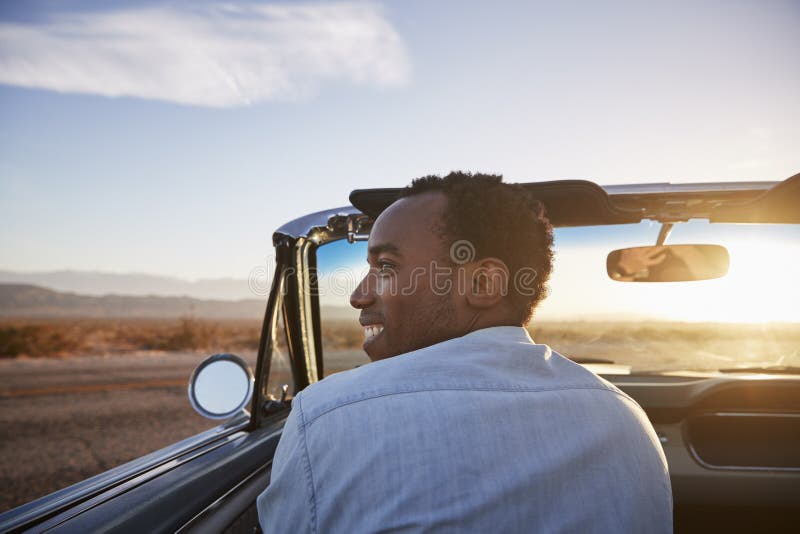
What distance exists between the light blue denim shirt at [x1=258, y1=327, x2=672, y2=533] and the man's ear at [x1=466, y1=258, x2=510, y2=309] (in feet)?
0.96

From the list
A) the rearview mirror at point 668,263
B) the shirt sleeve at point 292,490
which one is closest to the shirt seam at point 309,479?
the shirt sleeve at point 292,490

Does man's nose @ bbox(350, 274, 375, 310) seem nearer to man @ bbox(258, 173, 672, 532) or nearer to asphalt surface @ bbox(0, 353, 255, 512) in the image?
man @ bbox(258, 173, 672, 532)

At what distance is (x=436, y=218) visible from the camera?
156 cm

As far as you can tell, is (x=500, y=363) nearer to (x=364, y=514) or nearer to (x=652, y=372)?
(x=364, y=514)

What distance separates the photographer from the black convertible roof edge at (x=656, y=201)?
219cm

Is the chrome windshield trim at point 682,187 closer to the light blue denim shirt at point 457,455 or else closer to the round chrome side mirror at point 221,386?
the light blue denim shirt at point 457,455

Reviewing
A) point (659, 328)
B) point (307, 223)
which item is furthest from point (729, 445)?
point (307, 223)

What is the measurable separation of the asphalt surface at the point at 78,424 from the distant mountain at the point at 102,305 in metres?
106

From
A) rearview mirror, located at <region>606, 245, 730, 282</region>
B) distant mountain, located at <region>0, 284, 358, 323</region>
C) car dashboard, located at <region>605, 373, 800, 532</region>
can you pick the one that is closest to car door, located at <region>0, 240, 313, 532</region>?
rearview mirror, located at <region>606, 245, 730, 282</region>

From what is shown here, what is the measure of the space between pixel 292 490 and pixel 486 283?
30.3 inches

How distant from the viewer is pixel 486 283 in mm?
1492

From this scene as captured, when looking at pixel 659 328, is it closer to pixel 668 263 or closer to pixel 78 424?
pixel 668 263

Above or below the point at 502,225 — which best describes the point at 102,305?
above

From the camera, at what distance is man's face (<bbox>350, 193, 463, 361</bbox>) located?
1.48 meters
